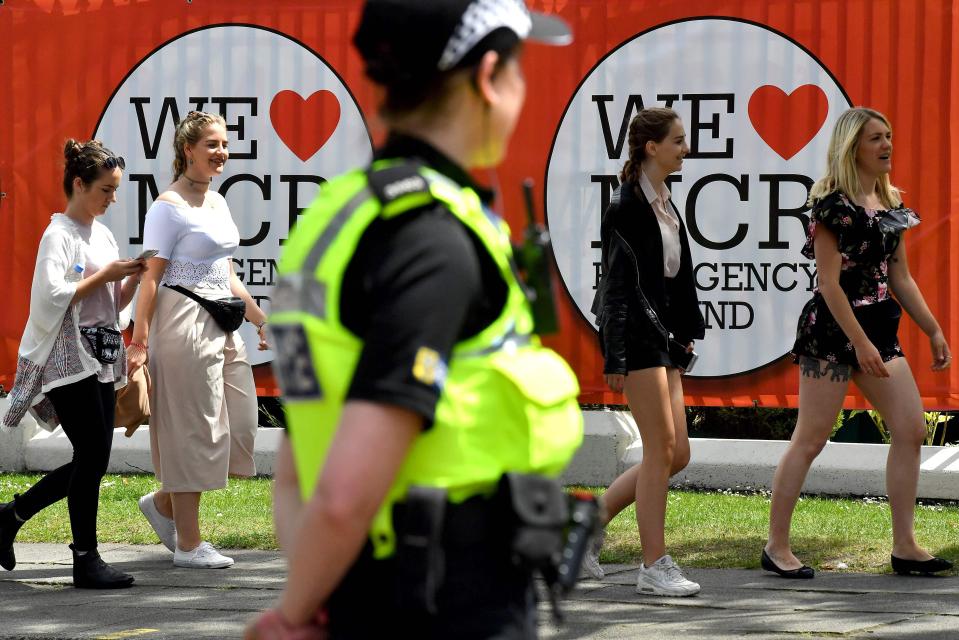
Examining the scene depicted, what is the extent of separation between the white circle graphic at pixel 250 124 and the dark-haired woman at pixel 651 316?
3.64m

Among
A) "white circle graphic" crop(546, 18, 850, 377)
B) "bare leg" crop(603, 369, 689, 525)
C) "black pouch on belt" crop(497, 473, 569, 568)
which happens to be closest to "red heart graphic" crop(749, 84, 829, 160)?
"white circle graphic" crop(546, 18, 850, 377)

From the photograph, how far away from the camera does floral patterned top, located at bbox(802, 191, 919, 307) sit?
20.7 feet

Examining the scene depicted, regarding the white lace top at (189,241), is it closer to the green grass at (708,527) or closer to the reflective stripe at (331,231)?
the green grass at (708,527)

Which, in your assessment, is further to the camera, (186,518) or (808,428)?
(186,518)

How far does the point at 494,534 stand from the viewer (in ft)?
6.52

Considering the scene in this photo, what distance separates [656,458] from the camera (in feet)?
19.8

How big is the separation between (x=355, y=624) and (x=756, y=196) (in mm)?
7217

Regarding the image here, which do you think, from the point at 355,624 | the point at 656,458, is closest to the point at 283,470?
the point at 355,624

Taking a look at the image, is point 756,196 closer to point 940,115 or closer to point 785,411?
point 940,115

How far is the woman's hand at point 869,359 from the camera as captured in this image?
245 inches

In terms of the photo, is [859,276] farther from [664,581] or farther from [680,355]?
[664,581]

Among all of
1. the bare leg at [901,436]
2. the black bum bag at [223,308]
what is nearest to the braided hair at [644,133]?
the bare leg at [901,436]

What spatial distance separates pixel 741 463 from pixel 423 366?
23.9ft


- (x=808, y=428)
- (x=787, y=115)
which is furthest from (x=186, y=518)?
(x=787, y=115)
